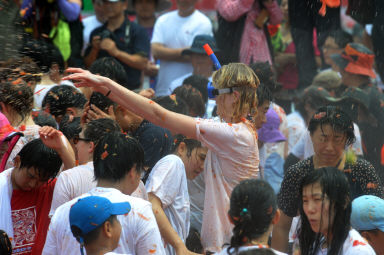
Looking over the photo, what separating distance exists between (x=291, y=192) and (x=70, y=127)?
6.02 feet

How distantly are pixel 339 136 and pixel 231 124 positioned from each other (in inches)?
45.1

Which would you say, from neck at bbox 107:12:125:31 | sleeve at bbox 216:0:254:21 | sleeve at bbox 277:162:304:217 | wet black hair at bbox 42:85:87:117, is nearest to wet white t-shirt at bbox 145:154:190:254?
sleeve at bbox 277:162:304:217

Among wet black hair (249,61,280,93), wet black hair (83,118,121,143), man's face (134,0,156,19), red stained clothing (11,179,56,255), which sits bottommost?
red stained clothing (11,179,56,255)

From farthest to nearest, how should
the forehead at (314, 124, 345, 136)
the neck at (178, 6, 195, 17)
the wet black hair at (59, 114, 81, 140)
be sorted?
the neck at (178, 6, 195, 17) < the wet black hair at (59, 114, 81, 140) < the forehead at (314, 124, 345, 136)

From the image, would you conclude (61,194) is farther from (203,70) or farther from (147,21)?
(147,21)

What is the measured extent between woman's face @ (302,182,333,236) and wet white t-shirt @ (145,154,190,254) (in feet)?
3.79

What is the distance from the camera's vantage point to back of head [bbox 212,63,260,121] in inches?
174

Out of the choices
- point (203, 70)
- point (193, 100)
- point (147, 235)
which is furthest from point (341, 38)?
point (147, 235)

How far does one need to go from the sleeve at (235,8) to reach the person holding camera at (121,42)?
1100 mm

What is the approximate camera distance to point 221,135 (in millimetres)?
4281

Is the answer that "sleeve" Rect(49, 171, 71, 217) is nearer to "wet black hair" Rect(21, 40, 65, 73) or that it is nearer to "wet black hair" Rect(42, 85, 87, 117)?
"wet black hair" Rect(42, 85, 87, 117)

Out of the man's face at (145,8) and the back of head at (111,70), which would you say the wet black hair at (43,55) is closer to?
the back of head at (111,70)

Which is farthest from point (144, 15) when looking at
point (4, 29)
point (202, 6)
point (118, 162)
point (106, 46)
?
point (118, 162)

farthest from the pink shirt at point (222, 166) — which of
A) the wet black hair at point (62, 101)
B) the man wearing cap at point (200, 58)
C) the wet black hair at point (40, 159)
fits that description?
the man wearing cap at point (200, 58)
